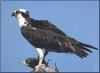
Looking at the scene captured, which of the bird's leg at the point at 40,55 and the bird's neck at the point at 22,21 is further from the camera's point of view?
the bird's neck at the point at 22,21

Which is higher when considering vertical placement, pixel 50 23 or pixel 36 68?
pixel 50 23

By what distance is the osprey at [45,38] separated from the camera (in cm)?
1650

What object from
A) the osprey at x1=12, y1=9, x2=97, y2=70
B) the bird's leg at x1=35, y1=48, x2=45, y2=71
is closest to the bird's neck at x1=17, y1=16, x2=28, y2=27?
the osprey at x1=12, y1=9, x2=97, y2=70

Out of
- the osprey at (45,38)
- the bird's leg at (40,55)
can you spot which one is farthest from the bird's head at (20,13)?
the bird's leg at (40,55)

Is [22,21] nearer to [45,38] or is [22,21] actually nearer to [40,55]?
[45,38]

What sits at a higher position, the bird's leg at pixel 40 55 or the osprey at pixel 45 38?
the osprey at pixel 45 38

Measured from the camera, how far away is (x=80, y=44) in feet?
54.2

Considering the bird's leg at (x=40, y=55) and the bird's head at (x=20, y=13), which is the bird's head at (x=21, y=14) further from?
the bird's leg at (x=40, y=55)

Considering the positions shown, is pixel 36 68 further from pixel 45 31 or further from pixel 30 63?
pixel 45 31

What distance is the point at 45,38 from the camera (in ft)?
57.1

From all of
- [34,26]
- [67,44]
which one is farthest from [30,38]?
[67,44]

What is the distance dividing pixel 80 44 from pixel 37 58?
57.1 inches

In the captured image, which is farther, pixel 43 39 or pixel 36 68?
pixel 43 39

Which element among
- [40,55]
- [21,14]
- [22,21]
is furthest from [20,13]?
[40,55]
